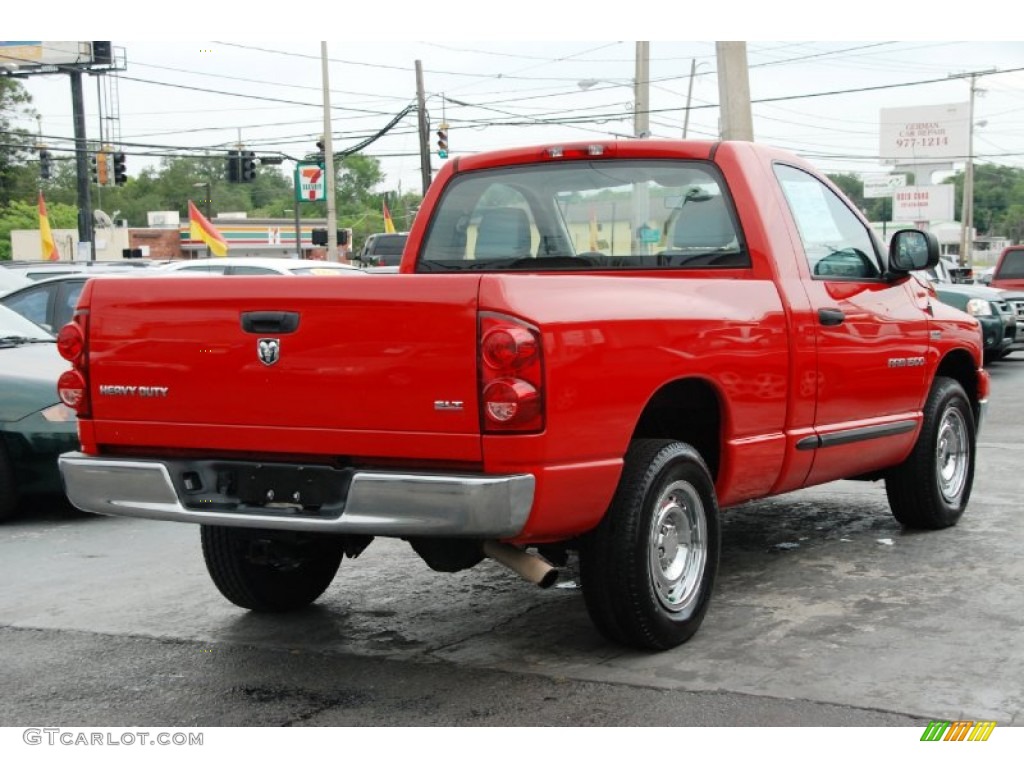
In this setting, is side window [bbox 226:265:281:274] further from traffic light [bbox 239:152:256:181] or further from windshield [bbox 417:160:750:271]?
traffic light [bbox 239:152:256:181]

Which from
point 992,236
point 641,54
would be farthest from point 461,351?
point 992,236

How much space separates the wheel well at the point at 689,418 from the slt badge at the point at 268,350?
4.91ft

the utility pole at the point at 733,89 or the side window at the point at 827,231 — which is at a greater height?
the utility pole at the point at 733,89

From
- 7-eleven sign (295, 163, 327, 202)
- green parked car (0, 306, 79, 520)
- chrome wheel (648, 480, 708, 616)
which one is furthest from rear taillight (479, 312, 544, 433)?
7-eleven sign (295, 163, 327, 202)

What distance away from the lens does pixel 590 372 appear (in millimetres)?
4664

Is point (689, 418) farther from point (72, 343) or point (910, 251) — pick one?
point (72, 343)

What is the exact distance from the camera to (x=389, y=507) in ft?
14.8

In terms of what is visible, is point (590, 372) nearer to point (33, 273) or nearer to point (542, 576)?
point (542, 576)

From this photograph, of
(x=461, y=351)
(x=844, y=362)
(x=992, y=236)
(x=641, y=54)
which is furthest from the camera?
(x=992, y=236)

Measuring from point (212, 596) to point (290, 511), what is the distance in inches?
71.3

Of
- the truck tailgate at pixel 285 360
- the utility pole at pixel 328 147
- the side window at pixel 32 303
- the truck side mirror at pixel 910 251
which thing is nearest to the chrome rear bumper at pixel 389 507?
the truck tailgate at pixel 285 360

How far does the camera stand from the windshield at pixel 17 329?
946 cm

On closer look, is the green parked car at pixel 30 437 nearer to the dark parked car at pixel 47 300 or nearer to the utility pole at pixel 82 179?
the dark parked car at pixel 47 300

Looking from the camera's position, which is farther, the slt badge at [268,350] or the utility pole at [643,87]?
the utility pole at [643,87]
